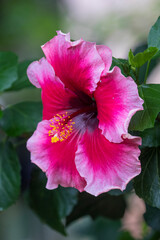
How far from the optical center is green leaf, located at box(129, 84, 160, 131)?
2.58 feet

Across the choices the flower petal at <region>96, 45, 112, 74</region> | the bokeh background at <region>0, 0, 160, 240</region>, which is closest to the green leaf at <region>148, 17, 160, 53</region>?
the flower petal at <region>96, 45, 112, 74</region>

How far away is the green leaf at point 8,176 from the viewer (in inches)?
47.9

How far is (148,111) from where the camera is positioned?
80 centimetres

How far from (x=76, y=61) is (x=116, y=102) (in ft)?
0.47

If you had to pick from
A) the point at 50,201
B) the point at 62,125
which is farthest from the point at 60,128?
the point at 50,201

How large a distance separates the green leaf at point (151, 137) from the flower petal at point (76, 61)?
0.19 metres

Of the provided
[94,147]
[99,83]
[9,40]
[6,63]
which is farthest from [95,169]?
[9,40]

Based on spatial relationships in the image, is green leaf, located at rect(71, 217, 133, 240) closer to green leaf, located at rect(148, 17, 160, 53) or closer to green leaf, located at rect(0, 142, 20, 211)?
green leaf, located at rect(0, 142, 20, 211)

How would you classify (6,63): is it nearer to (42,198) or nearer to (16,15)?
(42,198)

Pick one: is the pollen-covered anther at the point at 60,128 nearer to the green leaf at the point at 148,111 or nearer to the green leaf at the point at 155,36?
the green leaf at the point at 148,111

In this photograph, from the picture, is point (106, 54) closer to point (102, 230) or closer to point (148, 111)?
point (148, 111)

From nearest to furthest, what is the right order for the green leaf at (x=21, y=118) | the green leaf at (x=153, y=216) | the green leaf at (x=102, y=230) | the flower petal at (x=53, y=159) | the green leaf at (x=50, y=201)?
1. the flower petal at (x=53, y=159)
2. the green leaf at (x=153, y=216)
3. the green leaf at (x=21, y=118)
4. the green leaf at (x=50, y=201)
5. the green leaf at (x=102, y=230)

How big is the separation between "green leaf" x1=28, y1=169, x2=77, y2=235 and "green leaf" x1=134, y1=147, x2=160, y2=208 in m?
0.47

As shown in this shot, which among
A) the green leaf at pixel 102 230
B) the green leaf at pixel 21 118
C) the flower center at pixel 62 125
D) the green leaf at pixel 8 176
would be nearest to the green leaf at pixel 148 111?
the flower center at pixel 62 125
